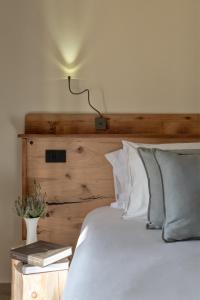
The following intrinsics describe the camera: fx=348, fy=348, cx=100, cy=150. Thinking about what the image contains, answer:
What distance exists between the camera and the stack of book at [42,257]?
1688 millimetres

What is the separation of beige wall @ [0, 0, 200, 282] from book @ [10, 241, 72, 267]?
0.63m

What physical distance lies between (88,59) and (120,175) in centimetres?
83

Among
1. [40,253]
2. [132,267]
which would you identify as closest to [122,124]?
[40,253]

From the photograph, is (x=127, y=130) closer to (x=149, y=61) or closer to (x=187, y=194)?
(x=149, y=61)

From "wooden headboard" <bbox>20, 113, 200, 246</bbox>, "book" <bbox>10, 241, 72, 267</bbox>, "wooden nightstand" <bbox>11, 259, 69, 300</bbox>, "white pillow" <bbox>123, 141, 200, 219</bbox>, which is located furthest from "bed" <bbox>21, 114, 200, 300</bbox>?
"wooden nightstand" <bbox>11, 259, 69, 300</bbox>

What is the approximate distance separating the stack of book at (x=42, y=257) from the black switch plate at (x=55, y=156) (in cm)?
64

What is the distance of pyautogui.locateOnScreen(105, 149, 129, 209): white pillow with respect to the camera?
6.93 feet

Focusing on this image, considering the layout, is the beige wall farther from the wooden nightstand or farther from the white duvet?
the white duvet

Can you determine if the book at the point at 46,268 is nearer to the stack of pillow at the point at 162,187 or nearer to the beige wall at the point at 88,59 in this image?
the stack of pillow at the point at 162,187

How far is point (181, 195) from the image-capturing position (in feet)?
4.86

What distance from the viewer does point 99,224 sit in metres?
1.82

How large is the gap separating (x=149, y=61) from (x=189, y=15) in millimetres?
418

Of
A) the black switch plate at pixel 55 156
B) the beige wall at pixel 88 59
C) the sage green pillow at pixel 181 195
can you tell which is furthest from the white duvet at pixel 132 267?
the beige wall at pixel 88 59

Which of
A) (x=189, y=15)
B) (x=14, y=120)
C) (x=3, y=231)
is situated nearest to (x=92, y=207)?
(x=3, y=231)
